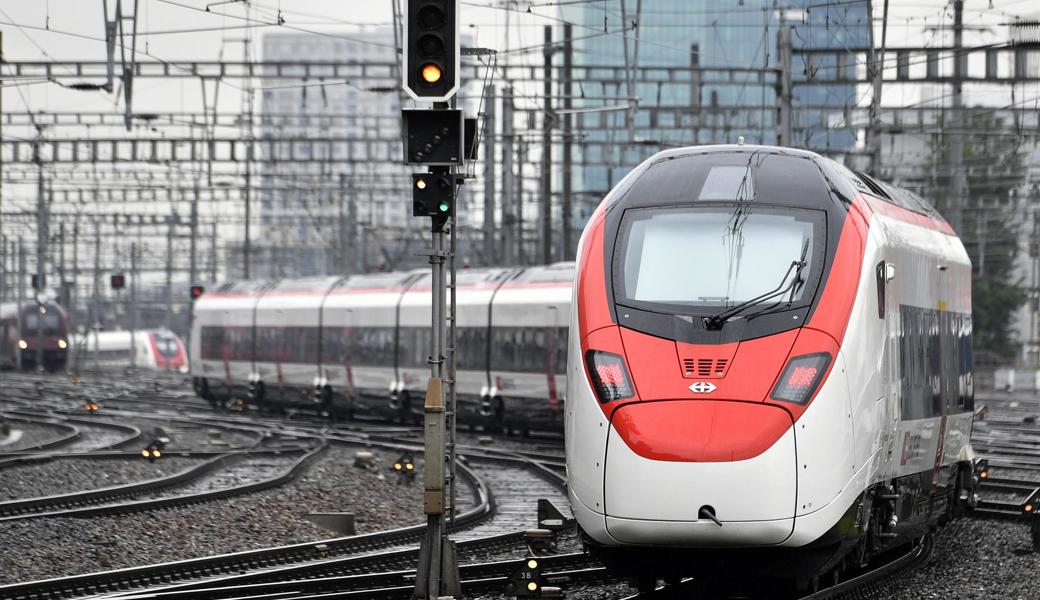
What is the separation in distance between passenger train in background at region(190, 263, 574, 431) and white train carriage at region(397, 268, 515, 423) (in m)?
0.03

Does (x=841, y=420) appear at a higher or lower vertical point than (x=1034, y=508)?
higher

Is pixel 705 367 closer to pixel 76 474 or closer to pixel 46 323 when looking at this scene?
pixel 76 474

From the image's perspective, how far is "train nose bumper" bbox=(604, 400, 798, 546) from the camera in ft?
29.4

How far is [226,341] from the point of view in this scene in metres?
42.2

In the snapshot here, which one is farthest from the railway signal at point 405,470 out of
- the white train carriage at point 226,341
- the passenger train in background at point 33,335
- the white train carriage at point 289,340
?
the passenger train in background at point 33,335

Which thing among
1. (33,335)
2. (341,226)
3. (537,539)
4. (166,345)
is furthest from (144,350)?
(537,539)

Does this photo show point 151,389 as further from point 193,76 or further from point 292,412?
point 193,76

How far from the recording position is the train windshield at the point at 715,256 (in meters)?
9.72

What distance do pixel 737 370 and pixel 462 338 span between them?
2109cm

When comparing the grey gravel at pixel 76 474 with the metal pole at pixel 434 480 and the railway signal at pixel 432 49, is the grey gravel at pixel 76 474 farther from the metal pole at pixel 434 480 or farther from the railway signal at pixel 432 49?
the railway signal at pixel 432 49

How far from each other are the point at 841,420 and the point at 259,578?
501 cm

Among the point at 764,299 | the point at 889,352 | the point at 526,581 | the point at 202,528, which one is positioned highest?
the point at 764,299

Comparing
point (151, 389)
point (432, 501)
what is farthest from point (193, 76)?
point (432, 501)

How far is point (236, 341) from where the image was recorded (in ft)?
136
